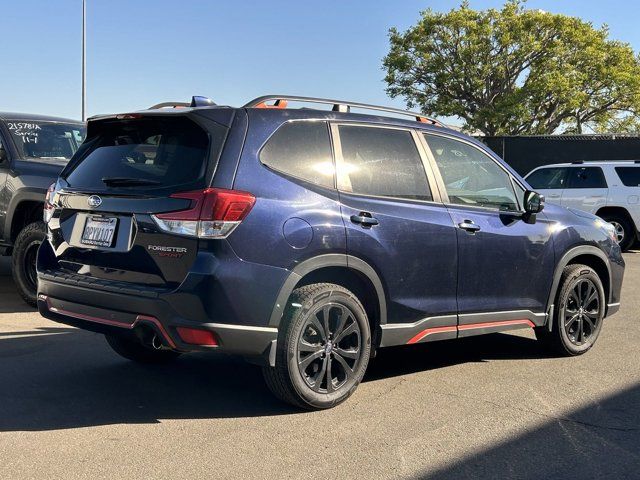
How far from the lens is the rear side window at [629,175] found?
46.6ft

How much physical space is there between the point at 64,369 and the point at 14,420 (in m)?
1.11

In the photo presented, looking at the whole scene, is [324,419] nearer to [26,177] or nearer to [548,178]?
[26,177]

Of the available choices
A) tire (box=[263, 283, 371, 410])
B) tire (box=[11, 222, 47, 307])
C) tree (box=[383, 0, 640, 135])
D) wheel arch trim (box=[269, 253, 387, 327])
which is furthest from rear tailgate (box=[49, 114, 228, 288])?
tree (box=[383, 0, 640, 135])

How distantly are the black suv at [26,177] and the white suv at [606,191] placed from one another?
9810mm

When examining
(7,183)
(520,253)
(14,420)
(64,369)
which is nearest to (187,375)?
(64,369)

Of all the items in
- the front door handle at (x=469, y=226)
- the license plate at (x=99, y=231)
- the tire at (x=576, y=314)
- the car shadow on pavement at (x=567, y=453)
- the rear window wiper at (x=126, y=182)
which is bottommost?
the car shadow on pavement at (x=567, y=453)

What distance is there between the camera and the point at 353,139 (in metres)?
4.57

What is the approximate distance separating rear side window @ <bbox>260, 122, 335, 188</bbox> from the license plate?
3.17 feet

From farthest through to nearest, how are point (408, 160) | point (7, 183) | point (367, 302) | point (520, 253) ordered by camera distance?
point (7, 183), point (520, 253), point (408, 160), point (367, 302)

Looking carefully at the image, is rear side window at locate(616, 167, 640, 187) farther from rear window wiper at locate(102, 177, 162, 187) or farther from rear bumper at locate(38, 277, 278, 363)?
rear window wiper at locate(102, 177, 162, 187)

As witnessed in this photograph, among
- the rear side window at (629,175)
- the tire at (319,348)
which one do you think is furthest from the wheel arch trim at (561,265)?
the rear side window at (629,175)

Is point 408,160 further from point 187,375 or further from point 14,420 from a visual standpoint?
point 14,420

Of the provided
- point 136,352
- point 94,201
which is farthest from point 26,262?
point 94,201

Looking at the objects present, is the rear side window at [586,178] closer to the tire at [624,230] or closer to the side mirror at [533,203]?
the tire at [624,230]
